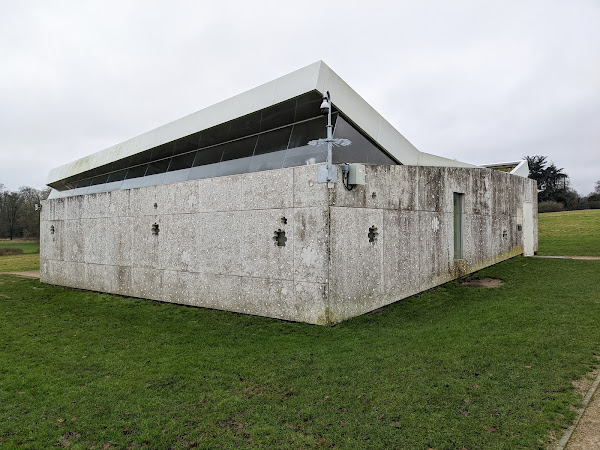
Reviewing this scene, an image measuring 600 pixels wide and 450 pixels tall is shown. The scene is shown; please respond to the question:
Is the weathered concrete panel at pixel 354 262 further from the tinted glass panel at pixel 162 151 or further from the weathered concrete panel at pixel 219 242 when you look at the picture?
the tinted glass panel at pixel 162 151

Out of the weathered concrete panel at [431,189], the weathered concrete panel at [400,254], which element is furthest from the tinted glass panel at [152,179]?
the weathered concrete panel at [431,189]

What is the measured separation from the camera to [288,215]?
10.1 metres

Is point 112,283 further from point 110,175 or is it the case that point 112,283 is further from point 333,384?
point 333,384

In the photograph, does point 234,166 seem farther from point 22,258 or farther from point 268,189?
point 22,258

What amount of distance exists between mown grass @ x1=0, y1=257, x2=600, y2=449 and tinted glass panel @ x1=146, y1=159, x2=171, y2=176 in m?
6.55

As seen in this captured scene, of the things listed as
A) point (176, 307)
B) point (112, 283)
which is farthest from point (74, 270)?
point (176, 307)

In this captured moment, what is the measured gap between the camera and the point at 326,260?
924 cm

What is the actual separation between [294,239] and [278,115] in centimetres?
409

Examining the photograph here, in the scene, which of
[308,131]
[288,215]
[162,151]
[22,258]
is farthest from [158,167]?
[22,258]

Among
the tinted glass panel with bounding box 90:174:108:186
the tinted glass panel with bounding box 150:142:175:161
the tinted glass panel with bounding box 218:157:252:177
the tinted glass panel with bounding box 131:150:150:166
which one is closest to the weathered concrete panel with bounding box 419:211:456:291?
the tinted glass panel with bounding box 218:157:252:177

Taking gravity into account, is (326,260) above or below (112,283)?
above

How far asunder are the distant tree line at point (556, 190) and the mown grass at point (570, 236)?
20.5 m

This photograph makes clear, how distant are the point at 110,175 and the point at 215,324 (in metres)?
12.1

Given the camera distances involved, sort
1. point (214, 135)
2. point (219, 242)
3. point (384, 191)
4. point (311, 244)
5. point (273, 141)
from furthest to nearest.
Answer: point (214, 135), point (273, 141), point (219, 242), point (384, 191), point (311, 244)
